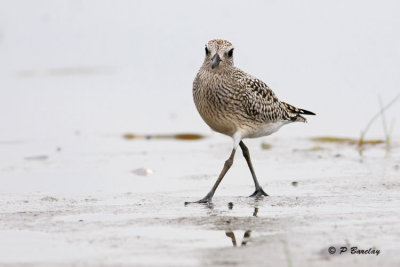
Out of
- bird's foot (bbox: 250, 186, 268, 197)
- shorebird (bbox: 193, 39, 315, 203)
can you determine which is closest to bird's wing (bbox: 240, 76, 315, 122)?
shorebird (bbox: 193, 39, 315, 203)

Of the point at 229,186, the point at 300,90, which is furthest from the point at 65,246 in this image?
the point at 300,90

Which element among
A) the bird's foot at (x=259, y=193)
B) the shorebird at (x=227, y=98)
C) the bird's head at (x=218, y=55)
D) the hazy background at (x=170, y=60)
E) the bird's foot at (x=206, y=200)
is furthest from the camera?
the hazy background at (x=170, y=60)

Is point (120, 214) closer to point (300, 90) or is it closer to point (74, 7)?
point (300, 90)

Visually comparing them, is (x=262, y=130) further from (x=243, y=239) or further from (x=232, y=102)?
(x=243, y=239)

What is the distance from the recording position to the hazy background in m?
14.9

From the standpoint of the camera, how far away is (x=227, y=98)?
1013 cm

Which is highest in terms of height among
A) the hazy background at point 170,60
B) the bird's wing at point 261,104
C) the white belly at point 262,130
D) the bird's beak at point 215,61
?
the bird's beak at point 215,61

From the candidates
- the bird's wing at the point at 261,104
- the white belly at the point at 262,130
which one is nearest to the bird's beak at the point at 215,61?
the bird's wing at the point at 261,104

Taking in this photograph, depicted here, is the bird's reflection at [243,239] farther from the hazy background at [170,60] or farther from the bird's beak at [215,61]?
the hazy background at [170,60]

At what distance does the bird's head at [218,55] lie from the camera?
32.6 feet

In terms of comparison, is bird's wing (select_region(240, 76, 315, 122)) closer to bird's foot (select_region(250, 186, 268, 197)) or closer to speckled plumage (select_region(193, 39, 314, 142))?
speckled plumage (select_region(193, 39, 314, 142))

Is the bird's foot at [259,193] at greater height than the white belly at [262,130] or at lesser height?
lesser

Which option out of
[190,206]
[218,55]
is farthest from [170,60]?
[190,206]

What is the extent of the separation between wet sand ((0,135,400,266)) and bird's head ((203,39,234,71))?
4.39 ft
